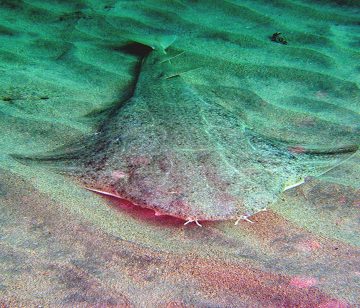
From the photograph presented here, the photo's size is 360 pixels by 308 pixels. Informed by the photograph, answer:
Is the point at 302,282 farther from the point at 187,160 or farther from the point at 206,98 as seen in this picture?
the point at 206,98

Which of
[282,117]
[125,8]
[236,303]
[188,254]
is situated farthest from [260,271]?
[125,8]

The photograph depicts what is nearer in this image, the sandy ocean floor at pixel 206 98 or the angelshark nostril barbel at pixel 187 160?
the sandy ocean floor at pixel 206 98

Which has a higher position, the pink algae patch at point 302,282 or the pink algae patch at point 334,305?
the pink algae patch at point 334,305

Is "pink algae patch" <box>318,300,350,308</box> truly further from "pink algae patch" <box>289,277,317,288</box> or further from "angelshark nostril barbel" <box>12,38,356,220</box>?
"angelshark nostril barbel" <box>12,38,356,220</box>

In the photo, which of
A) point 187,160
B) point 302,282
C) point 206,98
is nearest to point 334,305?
point 302,282

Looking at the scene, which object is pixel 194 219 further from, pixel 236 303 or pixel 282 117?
pixel 282 117

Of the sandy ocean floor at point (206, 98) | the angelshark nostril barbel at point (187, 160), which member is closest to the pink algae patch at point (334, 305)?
the sandy ocean floor at point (206, 98)

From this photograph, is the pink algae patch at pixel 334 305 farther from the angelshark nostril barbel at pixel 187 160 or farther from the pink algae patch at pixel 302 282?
the angelshark nostril barbel at pixel 187 160
